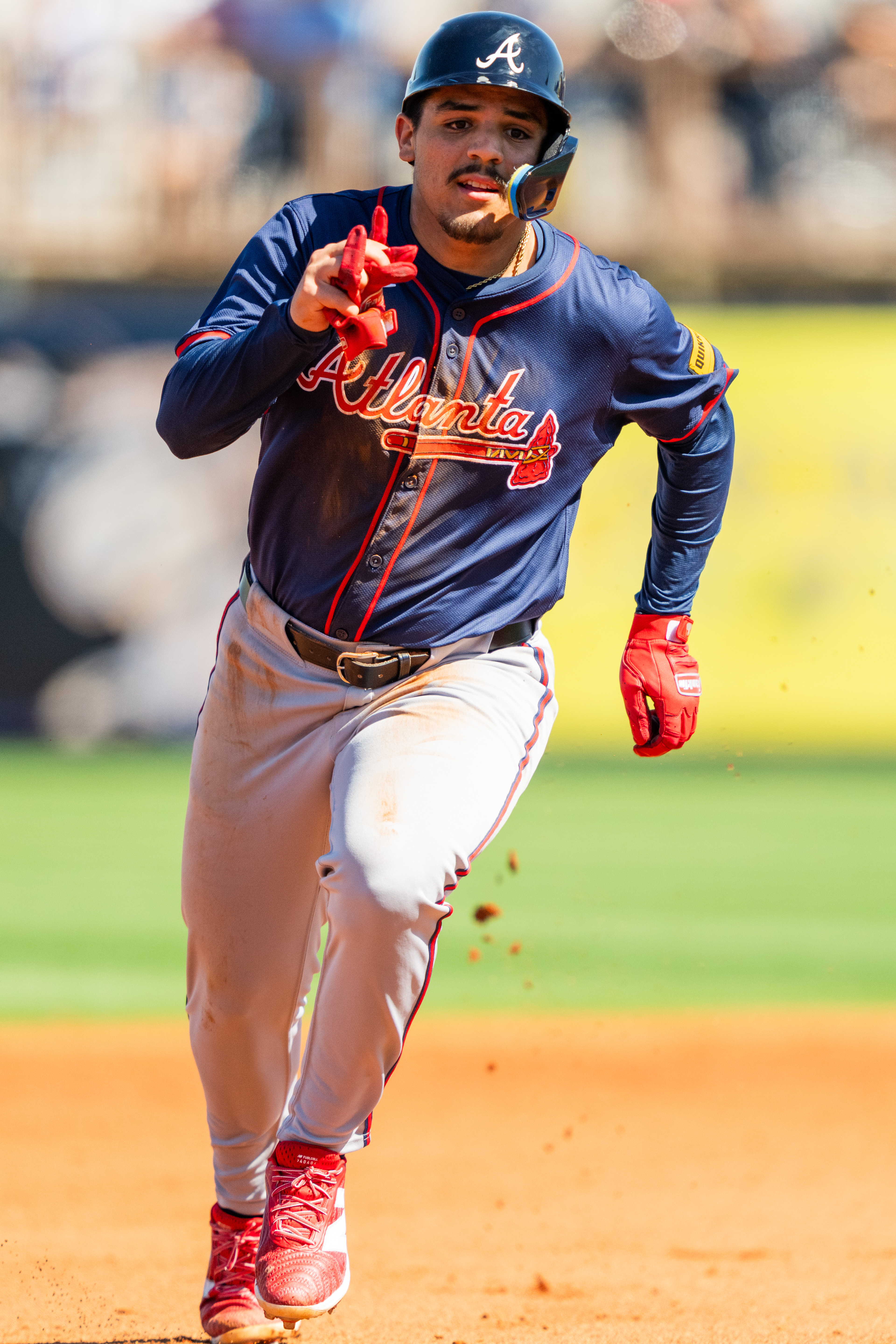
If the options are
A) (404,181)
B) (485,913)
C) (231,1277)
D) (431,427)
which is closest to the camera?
(431,427)

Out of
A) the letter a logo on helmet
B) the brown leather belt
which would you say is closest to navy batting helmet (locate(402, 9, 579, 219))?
the letter a logo on helmet

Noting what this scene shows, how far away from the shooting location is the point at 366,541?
→ 2.89 m

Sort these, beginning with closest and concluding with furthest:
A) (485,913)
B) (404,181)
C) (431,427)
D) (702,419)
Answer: (431,427), (702,419), (485,913), (404,181)

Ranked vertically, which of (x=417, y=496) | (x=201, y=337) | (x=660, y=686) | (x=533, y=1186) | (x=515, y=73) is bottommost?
(x=533, y=1186)

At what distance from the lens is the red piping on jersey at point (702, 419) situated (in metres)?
3.21

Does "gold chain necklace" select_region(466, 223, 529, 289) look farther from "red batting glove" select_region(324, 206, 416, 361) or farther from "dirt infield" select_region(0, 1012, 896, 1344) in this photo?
"dirt infield" select_region(0, 1012, 896, 1344)

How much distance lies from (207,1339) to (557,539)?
179cm

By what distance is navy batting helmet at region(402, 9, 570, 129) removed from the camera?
2793 mm

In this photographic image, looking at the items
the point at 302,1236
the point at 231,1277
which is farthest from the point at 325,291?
the point at 231,1277

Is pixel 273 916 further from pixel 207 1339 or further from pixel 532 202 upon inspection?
pixel 532 202

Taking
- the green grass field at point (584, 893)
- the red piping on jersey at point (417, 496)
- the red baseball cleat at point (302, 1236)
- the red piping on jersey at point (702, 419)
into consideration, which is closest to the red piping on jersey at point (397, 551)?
the red piping on jersey at point (417, 496)

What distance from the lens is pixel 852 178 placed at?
1412cm

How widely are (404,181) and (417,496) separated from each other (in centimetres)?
1167

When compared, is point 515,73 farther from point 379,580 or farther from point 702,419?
point 379,580
